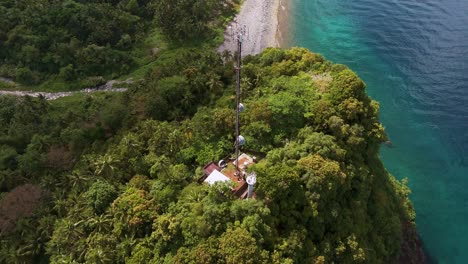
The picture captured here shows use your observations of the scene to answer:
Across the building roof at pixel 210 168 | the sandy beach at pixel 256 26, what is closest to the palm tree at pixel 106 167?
the building roof at pixel 210 168

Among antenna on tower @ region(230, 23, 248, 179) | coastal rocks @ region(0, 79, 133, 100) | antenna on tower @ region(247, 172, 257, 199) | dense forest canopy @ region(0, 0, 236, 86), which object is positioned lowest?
coastal rocks @ region(0, 79, 133, 100)

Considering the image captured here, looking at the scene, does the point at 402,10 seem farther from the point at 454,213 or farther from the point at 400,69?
the point at 454,213

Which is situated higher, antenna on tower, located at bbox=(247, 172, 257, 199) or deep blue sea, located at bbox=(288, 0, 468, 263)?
antenna on tower, located at bbox=(247, 172, 257, 199)

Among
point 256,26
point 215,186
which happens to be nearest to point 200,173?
point 215,186

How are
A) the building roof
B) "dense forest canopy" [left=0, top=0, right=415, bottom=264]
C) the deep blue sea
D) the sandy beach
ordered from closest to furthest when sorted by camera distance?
"dense forest canopy" [left=0, top=0, right=415, bottom=264] < the building roof < the deep blue sea < the sandy beach

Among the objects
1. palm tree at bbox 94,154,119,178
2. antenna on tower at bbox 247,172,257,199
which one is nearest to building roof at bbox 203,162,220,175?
antenna on tower at bbox 247,172,257,199

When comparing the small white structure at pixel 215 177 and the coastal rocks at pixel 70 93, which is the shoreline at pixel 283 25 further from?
the small white structure at pixel 215 177

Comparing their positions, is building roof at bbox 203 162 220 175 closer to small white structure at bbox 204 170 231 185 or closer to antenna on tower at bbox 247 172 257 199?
small white structure at bbox 204 170 231 185
